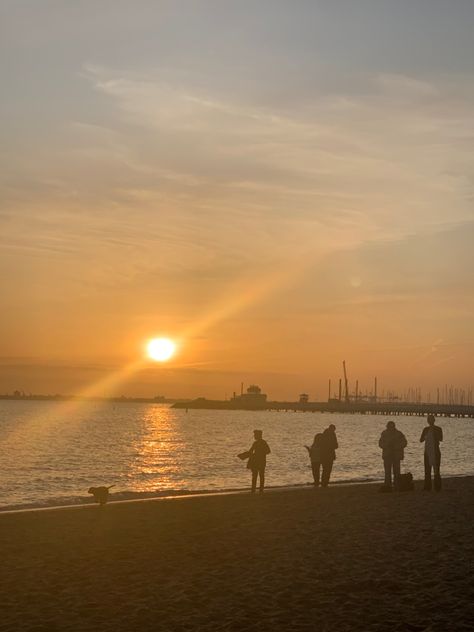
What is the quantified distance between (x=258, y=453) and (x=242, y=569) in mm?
12481

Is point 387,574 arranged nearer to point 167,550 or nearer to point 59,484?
point 167,550

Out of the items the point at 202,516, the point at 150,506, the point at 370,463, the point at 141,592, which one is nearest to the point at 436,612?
the point at 141,592

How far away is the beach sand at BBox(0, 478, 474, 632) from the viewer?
29.8ft

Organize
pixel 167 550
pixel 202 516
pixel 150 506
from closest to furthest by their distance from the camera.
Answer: pixel 167 550, pixel 202 516, pixel 150 506

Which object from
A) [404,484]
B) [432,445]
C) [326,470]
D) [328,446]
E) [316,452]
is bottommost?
[404,484]

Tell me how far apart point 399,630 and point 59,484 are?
38032 mm

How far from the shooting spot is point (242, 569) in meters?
12.0

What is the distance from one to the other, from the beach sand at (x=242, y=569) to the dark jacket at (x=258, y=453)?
12.9 feet

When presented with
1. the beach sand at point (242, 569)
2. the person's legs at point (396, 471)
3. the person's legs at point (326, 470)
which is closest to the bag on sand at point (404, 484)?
the person's legs at point (396, 471)

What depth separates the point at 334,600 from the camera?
9.84 meters

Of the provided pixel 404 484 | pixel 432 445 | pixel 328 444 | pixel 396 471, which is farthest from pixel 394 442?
pixel 328 444

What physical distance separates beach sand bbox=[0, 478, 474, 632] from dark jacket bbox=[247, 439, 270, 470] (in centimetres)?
392

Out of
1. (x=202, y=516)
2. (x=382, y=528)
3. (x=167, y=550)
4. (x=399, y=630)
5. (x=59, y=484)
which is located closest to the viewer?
(x=399, y=630)

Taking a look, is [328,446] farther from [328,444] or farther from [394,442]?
[394,442]
